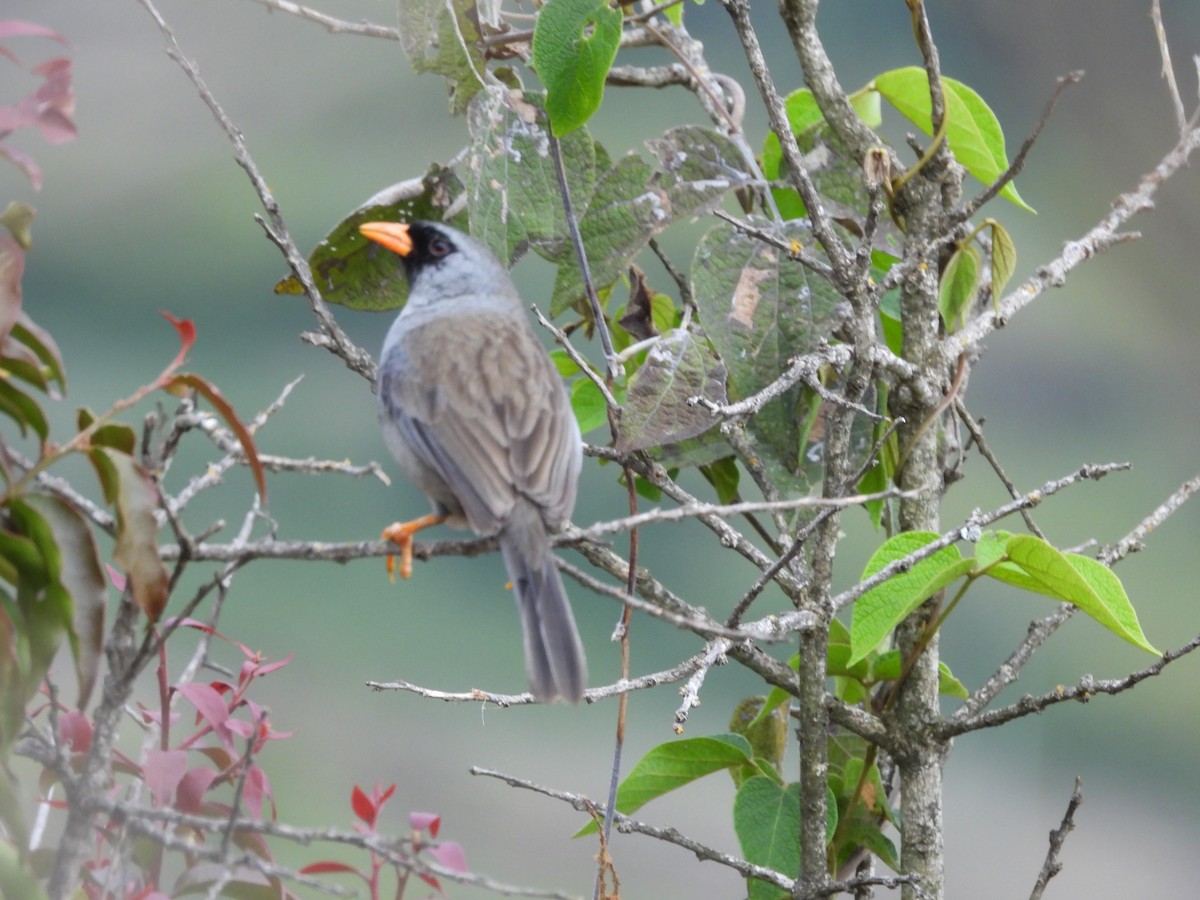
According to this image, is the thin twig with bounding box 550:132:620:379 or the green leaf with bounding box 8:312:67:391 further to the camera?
the thin twig with bounding box 550:132:620:379

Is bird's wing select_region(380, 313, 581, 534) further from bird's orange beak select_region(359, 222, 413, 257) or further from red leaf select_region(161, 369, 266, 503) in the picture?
red leaf select_region(161, 369, 266, 503)

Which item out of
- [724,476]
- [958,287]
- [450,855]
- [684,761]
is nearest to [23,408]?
[450,855]

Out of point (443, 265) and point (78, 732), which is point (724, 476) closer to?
point (443, 265)

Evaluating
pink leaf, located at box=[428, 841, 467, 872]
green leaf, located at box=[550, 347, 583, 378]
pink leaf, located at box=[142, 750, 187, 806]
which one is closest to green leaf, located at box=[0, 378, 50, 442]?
pink leaf, located at box=[142, 750, 187, 806]

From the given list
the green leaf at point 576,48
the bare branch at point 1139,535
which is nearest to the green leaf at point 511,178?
the green leaf at point 576,48

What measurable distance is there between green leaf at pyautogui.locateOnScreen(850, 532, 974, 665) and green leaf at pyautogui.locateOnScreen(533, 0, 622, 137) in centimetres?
98

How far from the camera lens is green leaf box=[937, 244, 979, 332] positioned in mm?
2500

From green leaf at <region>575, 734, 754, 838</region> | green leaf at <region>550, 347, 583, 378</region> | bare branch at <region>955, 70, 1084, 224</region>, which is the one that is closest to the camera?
bare branch at <region>955, 70, 1084, 224</region>

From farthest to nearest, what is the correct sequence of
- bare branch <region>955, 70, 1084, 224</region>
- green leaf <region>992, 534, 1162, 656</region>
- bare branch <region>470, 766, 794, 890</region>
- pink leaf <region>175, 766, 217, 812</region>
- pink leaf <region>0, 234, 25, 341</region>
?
bare branch <region>470, 766, 794, 890</region>, bare branch <region>955, 70, 1084, 224</region>, green leaf <region>992, 534, 1162, 656</region>, pink leaf <region>175, 766, 217, 812</region>, pink leaf <region>0, 234, 25, 341</region>

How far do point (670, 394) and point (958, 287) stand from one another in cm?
77

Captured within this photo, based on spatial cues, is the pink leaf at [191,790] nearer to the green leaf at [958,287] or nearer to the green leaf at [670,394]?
the green leaf at [670,394]

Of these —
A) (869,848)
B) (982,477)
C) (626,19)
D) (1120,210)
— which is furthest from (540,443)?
(982,477)

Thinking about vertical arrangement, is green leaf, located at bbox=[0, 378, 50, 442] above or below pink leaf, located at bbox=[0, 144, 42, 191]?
below

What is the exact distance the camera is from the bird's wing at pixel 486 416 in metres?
2.49
